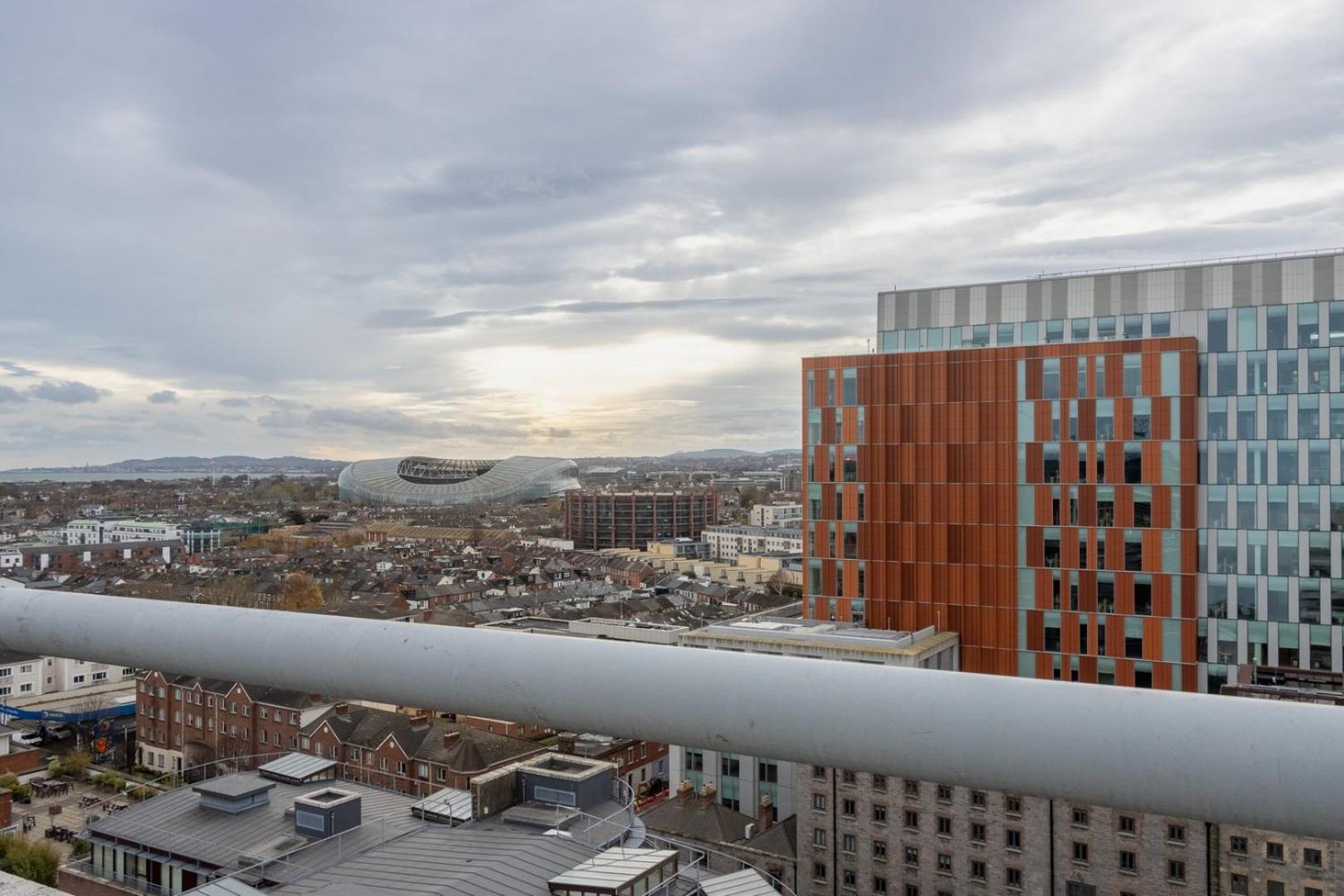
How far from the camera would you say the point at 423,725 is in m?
14.6

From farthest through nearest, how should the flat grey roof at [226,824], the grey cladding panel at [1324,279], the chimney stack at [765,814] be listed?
the grey cladding panel at [1324,279], the chimney stack at [765,814], the flat grey roof at [226,824]

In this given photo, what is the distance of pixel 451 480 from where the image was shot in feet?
226

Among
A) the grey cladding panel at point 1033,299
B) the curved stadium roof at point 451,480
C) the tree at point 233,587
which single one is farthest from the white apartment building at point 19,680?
the curved stadium roof at point 451,480

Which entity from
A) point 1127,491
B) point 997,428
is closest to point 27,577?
point 997,428

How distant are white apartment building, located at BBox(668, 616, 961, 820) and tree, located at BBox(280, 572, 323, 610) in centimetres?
1107

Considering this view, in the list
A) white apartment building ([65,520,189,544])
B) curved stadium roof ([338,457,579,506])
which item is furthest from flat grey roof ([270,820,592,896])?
curved stadium roof ([338,457,579,506])

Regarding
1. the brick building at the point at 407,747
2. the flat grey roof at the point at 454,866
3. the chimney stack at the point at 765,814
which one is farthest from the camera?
the chimney stack at the point at 765,814

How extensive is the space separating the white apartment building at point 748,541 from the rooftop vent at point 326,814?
36610 millimetres

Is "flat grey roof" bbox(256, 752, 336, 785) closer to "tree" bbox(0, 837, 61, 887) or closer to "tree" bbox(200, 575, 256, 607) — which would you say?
"tree" bbox(0, 837, 61, 887)

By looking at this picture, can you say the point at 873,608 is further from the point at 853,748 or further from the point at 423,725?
the point at 853,748

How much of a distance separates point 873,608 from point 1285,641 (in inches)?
232

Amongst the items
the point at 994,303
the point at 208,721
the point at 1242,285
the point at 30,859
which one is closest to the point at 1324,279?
the point at 1242,285

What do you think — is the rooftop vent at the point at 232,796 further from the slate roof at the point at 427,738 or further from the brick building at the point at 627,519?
the brick building at the point at 627,519

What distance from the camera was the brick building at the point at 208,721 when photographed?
1483cm
